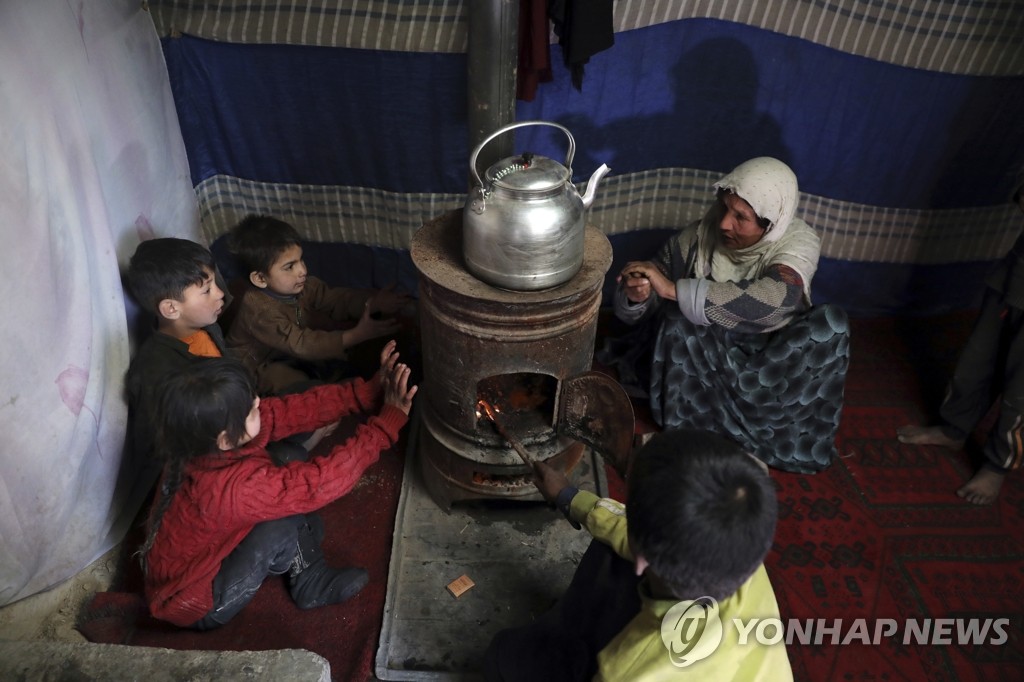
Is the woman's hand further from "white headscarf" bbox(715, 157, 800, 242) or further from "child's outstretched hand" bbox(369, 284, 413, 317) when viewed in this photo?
"child's outstretched hand" bbox(369, 284, 413, 317)

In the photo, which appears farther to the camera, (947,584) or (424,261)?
(947,584)

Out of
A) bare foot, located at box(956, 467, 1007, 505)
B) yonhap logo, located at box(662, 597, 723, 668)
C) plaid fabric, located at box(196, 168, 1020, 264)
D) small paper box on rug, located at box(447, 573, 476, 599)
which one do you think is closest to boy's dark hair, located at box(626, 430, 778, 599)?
yonhap logo, located at box(662, 597, 723, 668)

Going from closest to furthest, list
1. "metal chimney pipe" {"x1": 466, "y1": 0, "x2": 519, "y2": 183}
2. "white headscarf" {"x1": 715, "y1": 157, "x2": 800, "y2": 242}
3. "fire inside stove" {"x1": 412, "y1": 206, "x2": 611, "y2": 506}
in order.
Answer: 1. "fire inside stove" {"x1": 412, "y1": 206, "x2": 611, "y2": 506}
2. "metal chimney pipe" {"x1": 466, "y1": 0, "x2": 519, "y2": 183}
3. "white headscarf" {"x1": 715, "y1": 157, "x2": 800, "y2": 242}

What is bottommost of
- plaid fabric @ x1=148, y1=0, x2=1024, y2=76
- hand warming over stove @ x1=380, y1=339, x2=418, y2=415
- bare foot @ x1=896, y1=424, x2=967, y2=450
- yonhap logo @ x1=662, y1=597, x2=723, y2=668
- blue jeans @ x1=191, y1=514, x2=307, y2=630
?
bare foot @ x1=896, y1=424, x2=967, y2=450

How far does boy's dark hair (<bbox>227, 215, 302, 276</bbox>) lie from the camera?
111 inches

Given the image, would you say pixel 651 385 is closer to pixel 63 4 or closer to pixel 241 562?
pixel 241 562

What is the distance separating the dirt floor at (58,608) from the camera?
2170 millimetres

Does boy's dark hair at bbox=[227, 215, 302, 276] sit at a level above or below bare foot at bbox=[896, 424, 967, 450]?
above

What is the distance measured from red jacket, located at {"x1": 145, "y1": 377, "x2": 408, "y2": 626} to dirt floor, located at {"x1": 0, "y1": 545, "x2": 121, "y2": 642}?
13.4 inches

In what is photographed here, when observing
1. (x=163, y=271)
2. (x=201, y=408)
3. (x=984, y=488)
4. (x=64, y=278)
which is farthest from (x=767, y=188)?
(x=64, y=278)

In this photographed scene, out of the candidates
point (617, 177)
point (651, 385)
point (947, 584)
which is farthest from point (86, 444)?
point (947, 584)

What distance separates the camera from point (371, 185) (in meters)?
3.60

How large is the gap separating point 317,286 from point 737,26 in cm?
224

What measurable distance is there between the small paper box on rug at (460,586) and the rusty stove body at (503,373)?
0.30m
